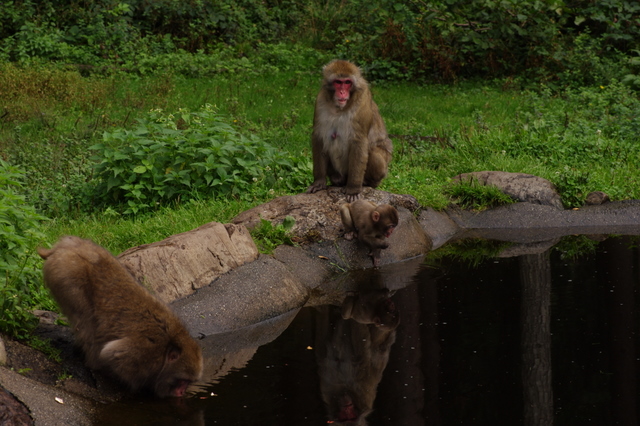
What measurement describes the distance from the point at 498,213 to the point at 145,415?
570cm

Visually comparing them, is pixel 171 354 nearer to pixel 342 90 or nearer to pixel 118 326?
pixel 118 326

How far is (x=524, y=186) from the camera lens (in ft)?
31.7

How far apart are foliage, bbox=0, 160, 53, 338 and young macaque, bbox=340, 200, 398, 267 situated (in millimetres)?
3014

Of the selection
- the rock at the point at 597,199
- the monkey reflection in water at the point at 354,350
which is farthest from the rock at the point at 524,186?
the monkey reflection in water at the point at 354,350

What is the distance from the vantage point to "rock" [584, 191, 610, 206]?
31.7 ft

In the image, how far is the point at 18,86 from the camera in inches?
587

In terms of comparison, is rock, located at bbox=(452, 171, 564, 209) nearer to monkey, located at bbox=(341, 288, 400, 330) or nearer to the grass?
the grass

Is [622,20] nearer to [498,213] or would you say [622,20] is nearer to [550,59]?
[550,59]

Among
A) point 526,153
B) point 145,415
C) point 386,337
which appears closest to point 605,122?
point 526,153

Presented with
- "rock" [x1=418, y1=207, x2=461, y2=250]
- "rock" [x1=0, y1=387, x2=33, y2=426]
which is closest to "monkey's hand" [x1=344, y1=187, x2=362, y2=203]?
"rock" [x1=418, y1=207, x2=461, y2=250]

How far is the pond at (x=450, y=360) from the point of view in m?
4.95

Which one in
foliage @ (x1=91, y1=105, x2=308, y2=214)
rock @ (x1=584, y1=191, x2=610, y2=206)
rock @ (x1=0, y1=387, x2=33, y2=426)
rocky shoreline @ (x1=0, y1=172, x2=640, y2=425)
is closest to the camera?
rock @ (x1=0, y1=387, x2=33, y2=426)

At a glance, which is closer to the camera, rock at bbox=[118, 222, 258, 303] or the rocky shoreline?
the rocky shoreline

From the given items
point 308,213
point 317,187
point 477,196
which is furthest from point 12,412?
point 477,196
